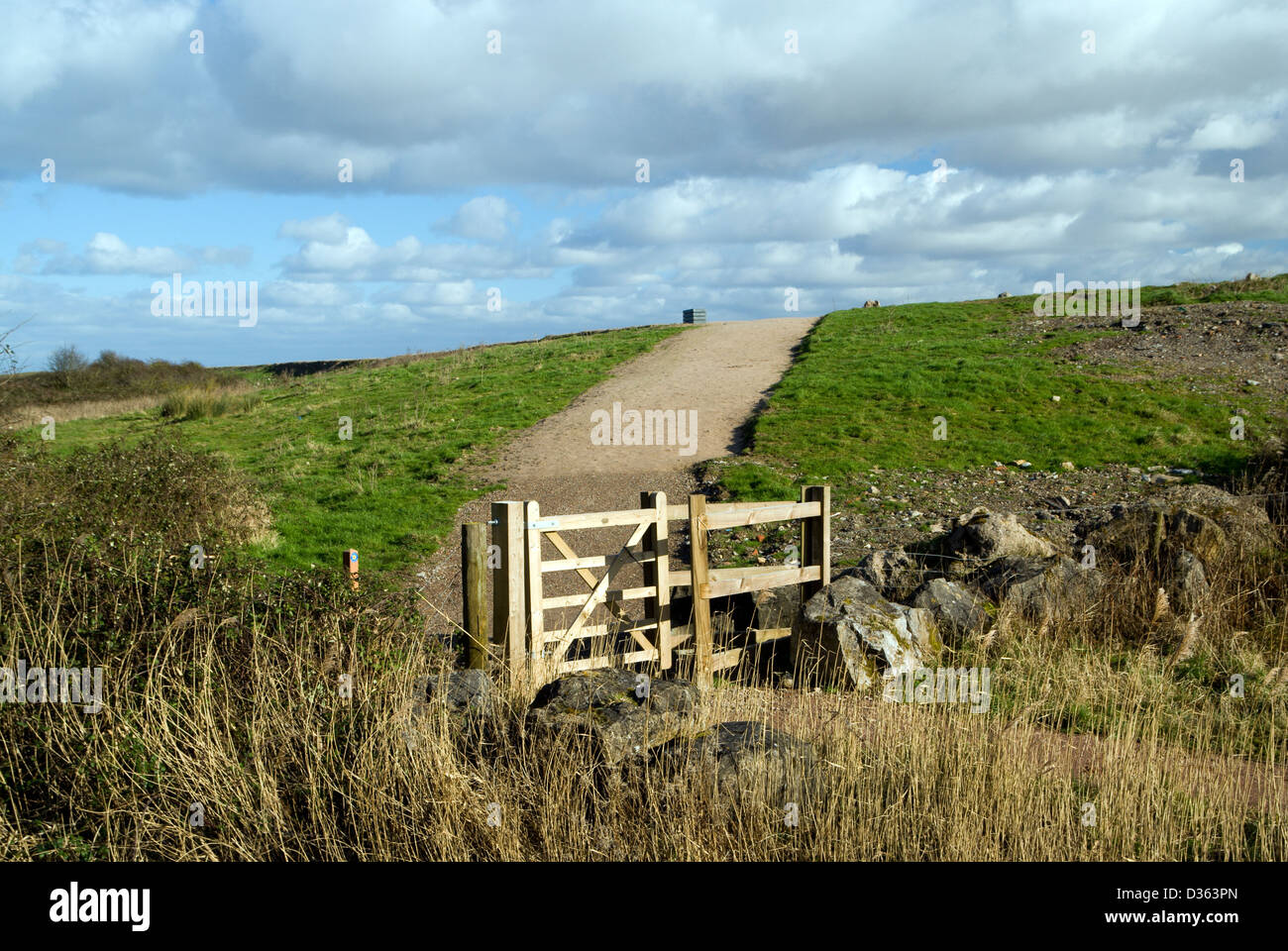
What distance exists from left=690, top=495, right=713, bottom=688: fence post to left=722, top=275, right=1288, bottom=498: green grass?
5.73 metres

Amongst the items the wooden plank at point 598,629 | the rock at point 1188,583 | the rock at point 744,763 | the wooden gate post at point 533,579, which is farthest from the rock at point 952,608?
the rock at point 744,763

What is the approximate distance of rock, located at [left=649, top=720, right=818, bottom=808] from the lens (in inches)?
182

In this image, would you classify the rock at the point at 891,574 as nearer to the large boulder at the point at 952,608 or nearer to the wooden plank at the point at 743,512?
the large boulder at the point at 952,608

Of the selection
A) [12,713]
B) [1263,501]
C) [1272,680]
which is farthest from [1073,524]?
[12,713]

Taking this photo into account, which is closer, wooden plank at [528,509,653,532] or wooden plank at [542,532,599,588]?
wooden plank at [528,509,653,532]

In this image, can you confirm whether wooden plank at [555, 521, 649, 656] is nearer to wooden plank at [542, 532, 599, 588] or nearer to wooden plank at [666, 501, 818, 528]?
wooden plank at [542, 532, 599, 588]

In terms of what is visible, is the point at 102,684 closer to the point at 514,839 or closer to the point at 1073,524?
the point at 514,839

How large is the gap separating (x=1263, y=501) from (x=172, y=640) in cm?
1368

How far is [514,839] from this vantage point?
4312 mm

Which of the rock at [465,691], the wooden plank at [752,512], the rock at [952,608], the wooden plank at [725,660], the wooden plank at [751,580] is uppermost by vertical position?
the wooden plank at [752,512]

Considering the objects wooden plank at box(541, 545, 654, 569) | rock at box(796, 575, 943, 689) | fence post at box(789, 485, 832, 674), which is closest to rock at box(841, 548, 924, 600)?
fence post at box(789, 485, 832, 674)

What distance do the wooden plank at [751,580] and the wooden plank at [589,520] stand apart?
1045mm

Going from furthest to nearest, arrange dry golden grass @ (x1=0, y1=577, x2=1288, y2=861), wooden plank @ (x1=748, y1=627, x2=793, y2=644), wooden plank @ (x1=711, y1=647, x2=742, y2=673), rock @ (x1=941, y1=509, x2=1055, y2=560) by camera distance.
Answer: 1. rock @ (x1=941, y1=509, x2=1055, y2=560)
2. wooden plank @ (x1=748, y1=627, x2=793, y2=644)
3. wooden plank @ (x1=711, y1=647, x2=742, y2=673)
4. dry golden grass @ (x1=0, y1=577, x2=1288, y2=861)

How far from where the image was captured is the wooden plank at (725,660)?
8.97 meters
